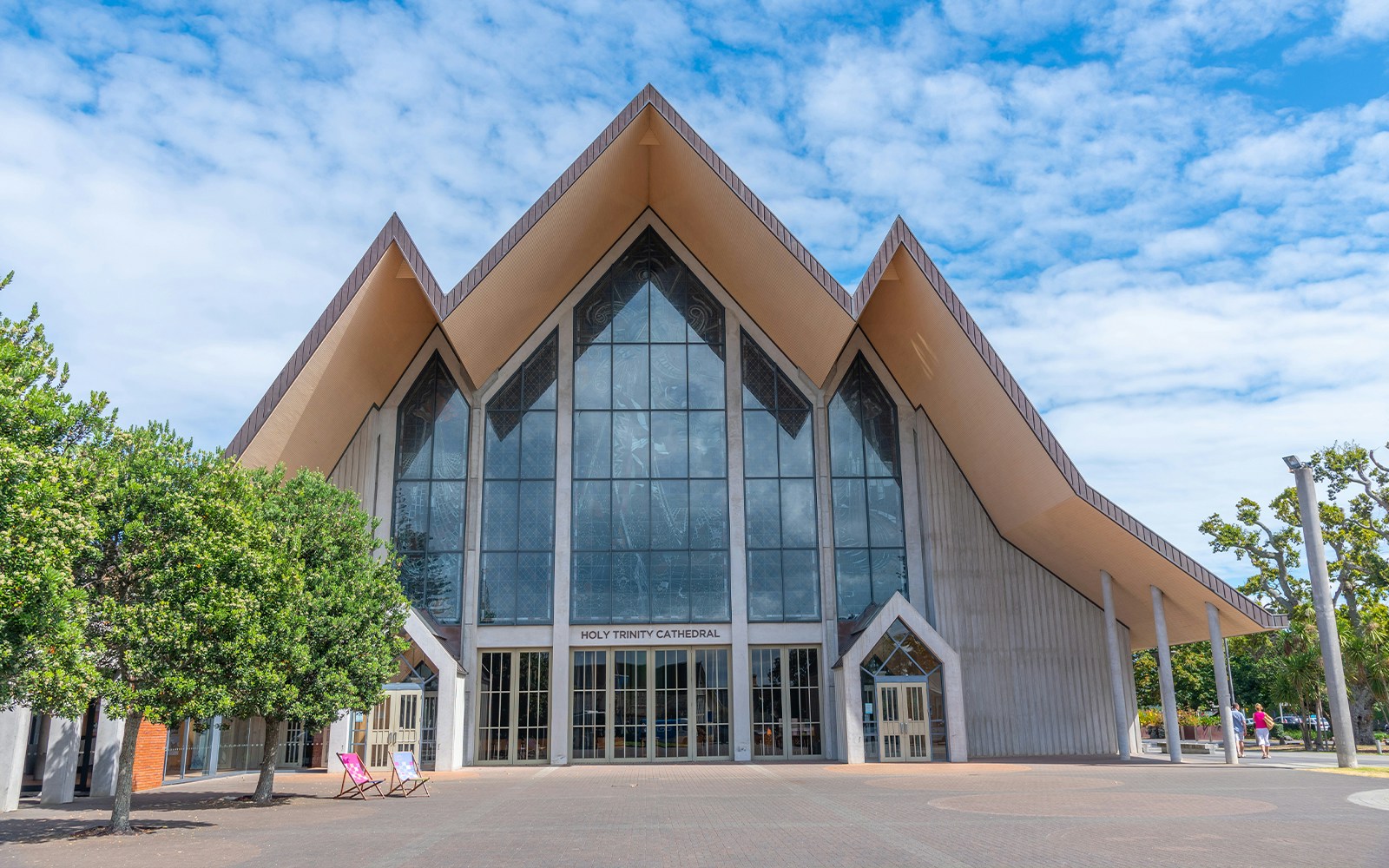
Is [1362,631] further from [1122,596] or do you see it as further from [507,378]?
[507,378]

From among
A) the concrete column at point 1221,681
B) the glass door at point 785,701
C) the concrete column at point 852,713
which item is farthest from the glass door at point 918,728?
the concrete column at point 1221,681

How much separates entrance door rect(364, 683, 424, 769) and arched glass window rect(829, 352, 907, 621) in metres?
10.5

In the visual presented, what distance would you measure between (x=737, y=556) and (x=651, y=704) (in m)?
4.22

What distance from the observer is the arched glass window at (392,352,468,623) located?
954 inches

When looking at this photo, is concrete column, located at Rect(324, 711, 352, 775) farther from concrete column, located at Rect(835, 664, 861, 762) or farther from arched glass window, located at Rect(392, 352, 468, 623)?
concrete column, located at Rect(835, 664, 861, 762)

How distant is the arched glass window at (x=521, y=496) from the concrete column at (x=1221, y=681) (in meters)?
14.9

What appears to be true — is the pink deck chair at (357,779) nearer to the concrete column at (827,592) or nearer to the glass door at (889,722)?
the concrete column at (827,592)

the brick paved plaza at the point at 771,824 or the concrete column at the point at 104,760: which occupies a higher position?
the concrete column at the point at 104,760

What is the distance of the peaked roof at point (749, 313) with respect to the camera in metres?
20.8

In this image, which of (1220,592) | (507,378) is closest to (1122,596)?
(1220,592)

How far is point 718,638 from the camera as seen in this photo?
79.6ft

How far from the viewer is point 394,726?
22.1 m

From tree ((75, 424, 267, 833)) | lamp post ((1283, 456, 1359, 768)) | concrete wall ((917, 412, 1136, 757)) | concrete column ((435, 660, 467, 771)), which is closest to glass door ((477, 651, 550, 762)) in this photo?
concrete column ((435, 660, 467, 771))

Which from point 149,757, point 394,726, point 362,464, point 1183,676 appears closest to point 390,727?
point 394,726
